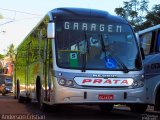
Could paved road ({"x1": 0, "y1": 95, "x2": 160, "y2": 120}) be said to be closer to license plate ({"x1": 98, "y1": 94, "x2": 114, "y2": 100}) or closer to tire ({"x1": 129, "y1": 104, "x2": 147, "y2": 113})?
tire ({"x1": 129, "y1": 104, "x2": 147, "y2": 113})

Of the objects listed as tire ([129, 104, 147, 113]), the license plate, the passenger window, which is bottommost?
tire ([129, 104, 147, 113])

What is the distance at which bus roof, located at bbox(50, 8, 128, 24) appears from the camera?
13789mm

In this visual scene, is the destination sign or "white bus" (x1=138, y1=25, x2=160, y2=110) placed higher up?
the destination sign

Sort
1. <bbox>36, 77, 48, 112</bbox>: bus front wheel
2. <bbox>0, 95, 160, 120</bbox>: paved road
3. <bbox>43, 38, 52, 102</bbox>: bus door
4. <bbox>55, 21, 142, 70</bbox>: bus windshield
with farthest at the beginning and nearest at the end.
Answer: <bbox>36, 77, 48, 112</bbox>: bus front wheel < <bbox>43, 38, 52, 102</bbox>: bus door < <bbox>0, 95, 160, 120</bbox>: paved road < <bbox>55, 21, 142, 70</bbox>: bus windshield

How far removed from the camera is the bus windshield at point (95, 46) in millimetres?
13156

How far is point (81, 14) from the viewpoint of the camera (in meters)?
14.0

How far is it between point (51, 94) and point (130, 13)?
67119 millimetres

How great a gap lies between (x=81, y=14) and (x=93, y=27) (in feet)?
1.97

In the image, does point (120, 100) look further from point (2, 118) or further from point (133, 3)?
point (133, 3)

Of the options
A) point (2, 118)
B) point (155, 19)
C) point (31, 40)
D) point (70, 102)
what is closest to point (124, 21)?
point (70, 102)

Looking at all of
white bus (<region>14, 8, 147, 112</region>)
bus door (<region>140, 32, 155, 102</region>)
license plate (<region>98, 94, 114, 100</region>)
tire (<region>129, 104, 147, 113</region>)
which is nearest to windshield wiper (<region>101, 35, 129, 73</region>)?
white bus (<region>14, 8, 147, 112</region>)

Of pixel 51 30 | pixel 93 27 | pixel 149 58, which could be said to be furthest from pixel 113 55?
pixel 149 58

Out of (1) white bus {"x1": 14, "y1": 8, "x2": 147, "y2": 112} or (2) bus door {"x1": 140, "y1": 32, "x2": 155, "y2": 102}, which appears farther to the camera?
(2) bus door {"x1": 140, "y1": 32, "x2": 155, "y2": 102}

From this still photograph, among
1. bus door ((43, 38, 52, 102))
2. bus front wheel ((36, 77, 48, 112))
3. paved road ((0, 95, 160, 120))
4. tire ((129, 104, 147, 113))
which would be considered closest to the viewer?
paved road ((0, 95, 160, 120))
